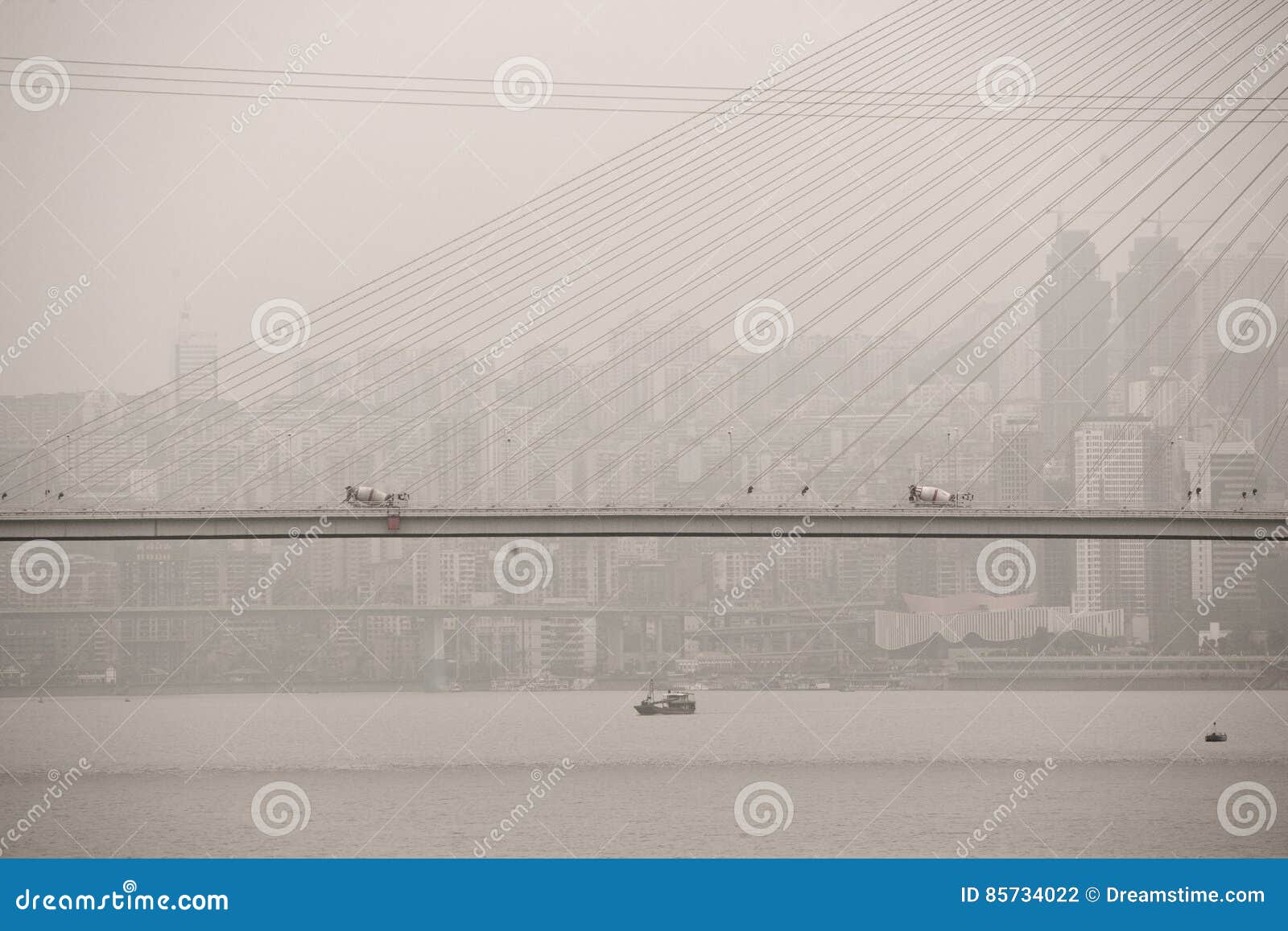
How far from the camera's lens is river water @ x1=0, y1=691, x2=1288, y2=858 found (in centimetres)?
2105

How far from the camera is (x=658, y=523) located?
25.4m

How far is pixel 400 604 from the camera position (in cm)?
6272

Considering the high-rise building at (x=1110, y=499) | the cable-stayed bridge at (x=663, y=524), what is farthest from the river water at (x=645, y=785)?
the high-rise building at (x=1110, y=499)

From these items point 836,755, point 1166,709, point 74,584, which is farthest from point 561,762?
point 74,584

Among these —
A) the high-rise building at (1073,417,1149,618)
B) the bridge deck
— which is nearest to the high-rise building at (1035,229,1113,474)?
the high-rise building at (1073,417,1149,618)

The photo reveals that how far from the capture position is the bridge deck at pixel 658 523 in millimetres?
24672

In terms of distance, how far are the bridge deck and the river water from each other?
4.16 metres

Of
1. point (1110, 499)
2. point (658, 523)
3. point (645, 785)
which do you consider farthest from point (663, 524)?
point (1110, 499)

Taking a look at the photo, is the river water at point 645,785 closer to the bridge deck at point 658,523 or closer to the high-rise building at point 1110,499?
the bridge deck at point 658,523

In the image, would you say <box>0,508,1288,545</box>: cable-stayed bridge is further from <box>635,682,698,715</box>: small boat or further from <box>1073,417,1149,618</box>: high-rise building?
<box>635,682,698,715</box>: small boat

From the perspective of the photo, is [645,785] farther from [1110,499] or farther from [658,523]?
[1110,499]

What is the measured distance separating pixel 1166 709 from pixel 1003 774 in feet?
92.8

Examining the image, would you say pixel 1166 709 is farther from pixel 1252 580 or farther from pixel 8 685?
pixel 8 685

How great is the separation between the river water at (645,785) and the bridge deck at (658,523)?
4.16 m
